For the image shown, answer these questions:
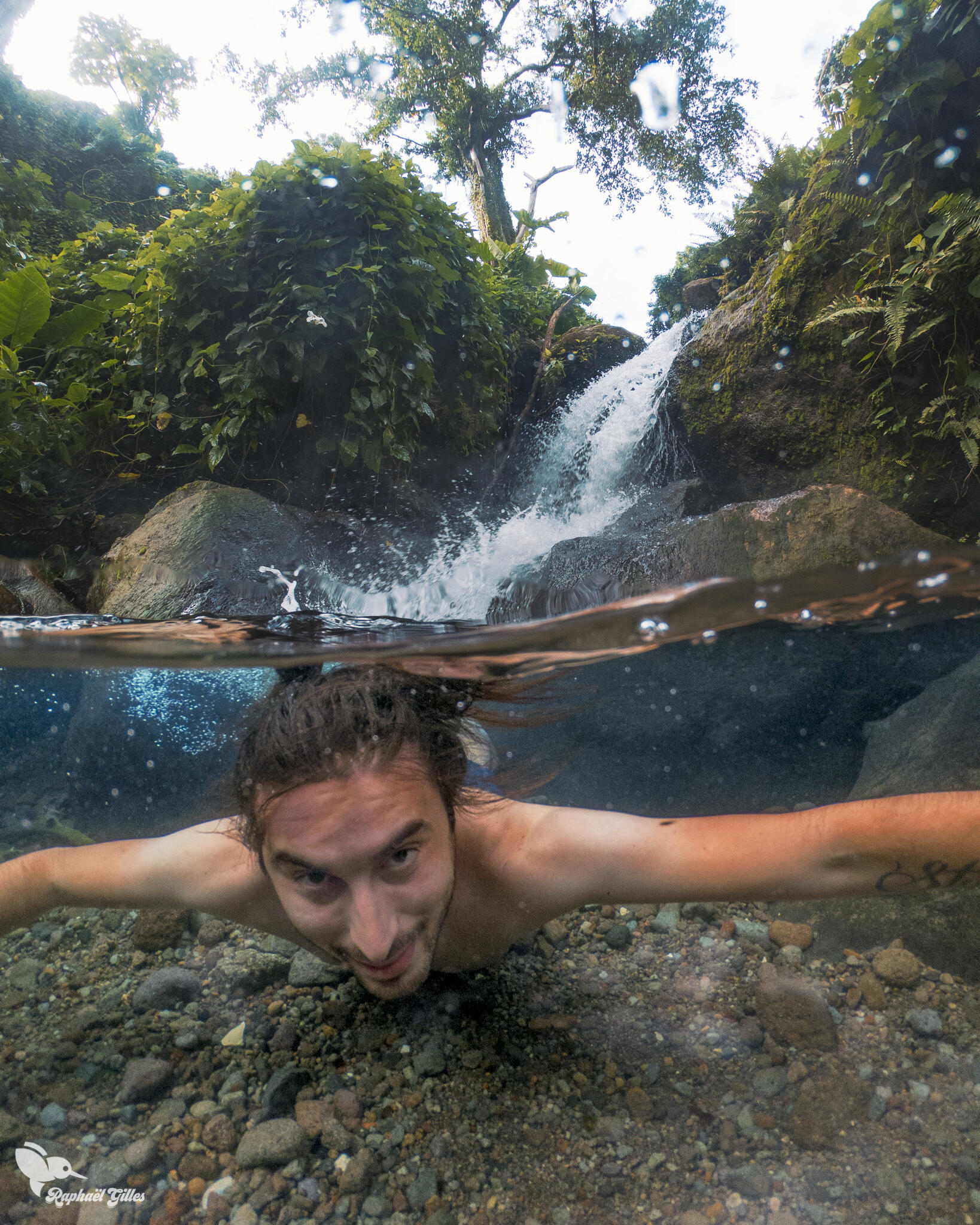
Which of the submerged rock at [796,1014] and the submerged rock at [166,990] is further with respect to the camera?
the submerged rock at [166,990]

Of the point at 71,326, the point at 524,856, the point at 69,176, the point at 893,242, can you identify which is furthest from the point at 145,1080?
the point at 893,242

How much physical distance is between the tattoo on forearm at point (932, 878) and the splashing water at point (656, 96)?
450cm

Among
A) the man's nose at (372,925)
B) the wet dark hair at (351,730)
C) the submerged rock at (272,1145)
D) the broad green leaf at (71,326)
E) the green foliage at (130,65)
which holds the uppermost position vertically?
the green foliage at (130,65)

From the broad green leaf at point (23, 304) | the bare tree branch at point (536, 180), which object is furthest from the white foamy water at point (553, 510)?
the broad green leaf at point (23, 304)

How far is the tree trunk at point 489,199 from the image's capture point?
407cm

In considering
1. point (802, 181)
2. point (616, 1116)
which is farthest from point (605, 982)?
point (802, 181)

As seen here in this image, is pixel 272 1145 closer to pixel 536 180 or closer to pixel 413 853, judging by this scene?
pixel 413 853

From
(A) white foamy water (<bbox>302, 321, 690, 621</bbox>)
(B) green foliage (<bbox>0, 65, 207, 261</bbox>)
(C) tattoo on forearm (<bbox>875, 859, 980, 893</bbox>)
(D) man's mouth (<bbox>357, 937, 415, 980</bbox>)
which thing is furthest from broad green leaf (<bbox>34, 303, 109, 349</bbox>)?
(C) tattoo on forearm (<bbox>875, 859, 980, 893</bbox>)

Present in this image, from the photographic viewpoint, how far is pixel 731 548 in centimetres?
369

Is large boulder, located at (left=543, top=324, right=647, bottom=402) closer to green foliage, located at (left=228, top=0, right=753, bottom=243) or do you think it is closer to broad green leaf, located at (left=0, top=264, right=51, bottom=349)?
green foliage, located at (left=228, top=0, right=753, bottom=243)

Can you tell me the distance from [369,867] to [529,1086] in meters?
0.93

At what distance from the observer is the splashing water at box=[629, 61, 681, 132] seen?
13.2 ft

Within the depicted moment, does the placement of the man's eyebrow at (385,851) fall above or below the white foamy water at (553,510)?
below

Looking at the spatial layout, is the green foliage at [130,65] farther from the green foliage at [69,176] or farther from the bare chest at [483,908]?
the bare chest at [483,908]
